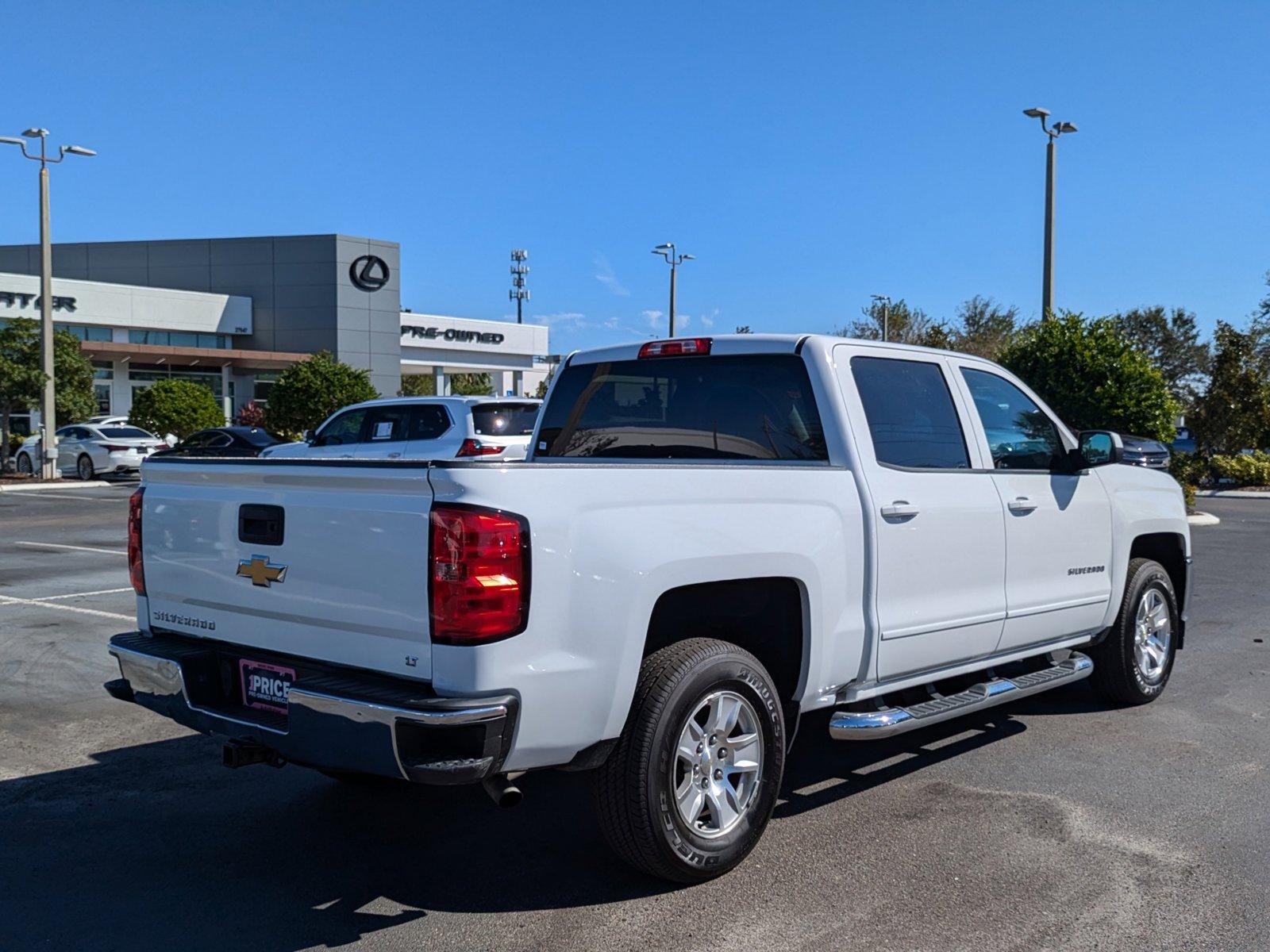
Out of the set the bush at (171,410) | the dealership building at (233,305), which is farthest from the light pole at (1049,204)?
the dealership building at (233,305)

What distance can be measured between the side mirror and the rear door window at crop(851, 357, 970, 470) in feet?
3.12

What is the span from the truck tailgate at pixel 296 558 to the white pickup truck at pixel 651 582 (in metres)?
0.01

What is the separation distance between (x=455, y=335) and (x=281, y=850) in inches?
2374

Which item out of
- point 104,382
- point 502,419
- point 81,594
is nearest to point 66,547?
point 81,594

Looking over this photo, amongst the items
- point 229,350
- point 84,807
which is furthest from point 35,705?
point 229,350

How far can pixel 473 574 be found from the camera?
363cm

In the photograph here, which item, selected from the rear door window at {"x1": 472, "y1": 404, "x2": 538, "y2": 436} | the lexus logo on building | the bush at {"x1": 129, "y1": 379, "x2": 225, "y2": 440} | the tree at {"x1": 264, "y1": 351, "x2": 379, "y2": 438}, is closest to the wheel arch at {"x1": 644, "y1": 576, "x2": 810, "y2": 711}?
the rear door window at {"x1": 472, "y1": 404, "x2": 538, "y2": 436}

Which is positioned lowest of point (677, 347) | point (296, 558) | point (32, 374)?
point (296, 558)

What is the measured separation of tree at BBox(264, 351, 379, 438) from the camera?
34.7 m

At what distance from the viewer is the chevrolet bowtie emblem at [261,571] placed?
414cm

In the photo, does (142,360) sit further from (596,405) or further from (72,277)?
(596,405)

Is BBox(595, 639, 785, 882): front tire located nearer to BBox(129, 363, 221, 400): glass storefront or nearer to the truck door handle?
the truck door handle

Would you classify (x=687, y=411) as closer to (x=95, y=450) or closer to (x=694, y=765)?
(x=694, y=765)

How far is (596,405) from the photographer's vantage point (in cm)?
585
